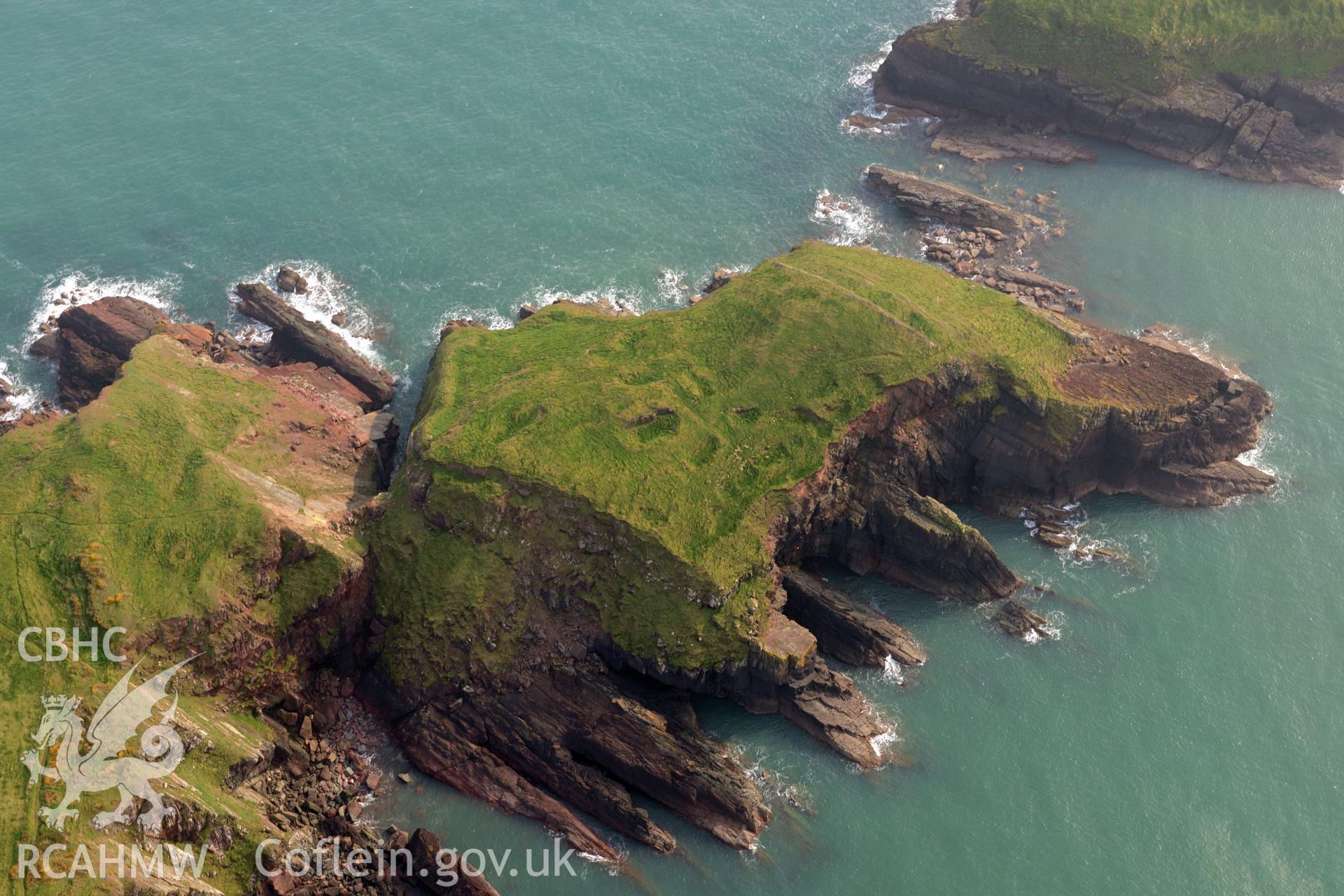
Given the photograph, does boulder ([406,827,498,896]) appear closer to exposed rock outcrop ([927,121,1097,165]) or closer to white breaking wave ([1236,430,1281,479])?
white breaking wave ([1236,430,1281,479])

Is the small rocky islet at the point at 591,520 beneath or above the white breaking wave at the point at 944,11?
beneath

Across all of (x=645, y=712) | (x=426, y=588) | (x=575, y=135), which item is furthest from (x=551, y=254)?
(x=645, y=712)

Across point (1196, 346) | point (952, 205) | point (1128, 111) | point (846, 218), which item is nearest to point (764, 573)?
point (1196, 346)

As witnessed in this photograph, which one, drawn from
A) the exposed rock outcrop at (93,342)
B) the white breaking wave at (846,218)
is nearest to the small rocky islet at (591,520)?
the exposed rock outcrop at (93,342)

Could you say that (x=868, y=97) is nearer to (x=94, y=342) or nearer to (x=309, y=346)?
(x=309, y=346)

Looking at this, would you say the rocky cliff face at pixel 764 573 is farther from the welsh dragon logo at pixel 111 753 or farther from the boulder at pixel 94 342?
the boulder at pixel 94 342

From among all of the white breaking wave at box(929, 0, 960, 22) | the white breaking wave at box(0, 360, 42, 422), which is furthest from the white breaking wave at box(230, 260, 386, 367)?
the white breaking wave at box(929, 0, 960, 22)
